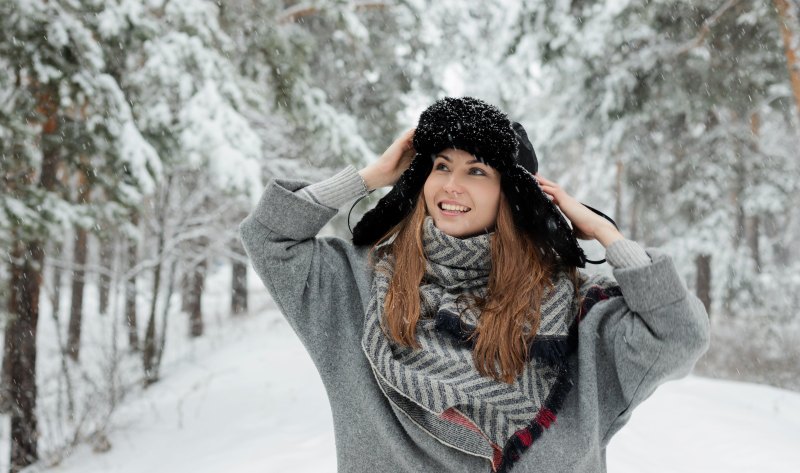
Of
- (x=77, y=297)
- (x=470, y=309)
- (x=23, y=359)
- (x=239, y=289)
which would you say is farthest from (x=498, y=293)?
(x=239, y=289)

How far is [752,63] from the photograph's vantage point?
8.31 m

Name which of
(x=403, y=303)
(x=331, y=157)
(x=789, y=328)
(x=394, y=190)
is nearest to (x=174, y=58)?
(x=331, y=157)

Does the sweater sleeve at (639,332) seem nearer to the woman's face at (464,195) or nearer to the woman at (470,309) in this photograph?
the woman at (470,309)

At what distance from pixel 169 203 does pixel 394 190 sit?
869 cm

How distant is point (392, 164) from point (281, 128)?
8424 mm

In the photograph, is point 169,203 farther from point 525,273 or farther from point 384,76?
point 525,273

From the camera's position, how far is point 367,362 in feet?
6.14

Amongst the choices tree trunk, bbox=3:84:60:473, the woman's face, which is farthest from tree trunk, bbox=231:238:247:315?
the woman's face

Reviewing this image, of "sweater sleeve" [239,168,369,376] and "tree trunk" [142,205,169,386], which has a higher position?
"sweater sleeve" [239,168,369,376]

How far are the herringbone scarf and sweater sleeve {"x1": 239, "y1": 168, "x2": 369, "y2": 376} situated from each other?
14 cm

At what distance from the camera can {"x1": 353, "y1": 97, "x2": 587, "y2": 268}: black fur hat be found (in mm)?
1890

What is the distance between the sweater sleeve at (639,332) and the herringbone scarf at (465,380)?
0.38 feet

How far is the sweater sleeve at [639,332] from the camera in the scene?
5.24ft

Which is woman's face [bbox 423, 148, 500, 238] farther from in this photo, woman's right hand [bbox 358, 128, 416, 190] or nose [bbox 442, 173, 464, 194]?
woman's right hand [bbox 358, 128, 416, 190]
